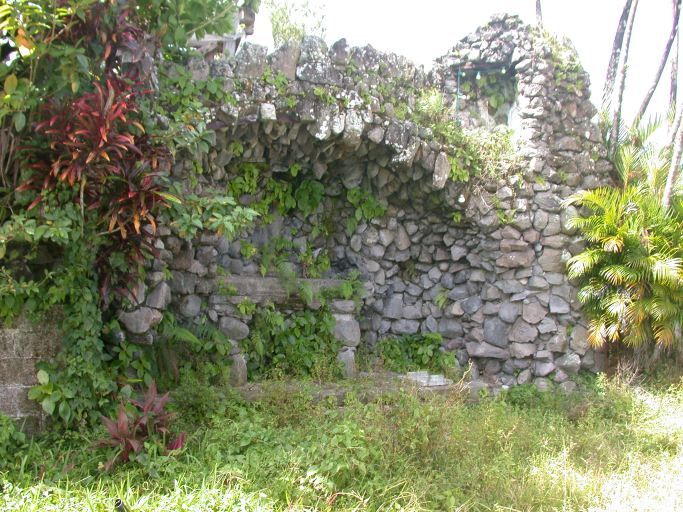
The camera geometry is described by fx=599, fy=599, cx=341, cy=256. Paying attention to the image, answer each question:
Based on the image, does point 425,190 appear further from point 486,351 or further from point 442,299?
point 486,351

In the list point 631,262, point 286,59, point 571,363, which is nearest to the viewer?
point 286,59

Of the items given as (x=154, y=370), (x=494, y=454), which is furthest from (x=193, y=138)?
(x=494, y=454)

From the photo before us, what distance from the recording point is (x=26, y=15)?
371 centimetres

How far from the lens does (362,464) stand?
3.82 meters

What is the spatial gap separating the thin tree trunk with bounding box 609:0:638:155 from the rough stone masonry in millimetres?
307

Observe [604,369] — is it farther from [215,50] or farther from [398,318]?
[215,50]

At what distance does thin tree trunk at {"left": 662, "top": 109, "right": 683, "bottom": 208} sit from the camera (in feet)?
21.8

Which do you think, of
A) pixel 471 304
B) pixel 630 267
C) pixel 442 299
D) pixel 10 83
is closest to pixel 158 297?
pixel 10 83

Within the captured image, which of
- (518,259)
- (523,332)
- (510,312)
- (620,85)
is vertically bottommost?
(523,332)

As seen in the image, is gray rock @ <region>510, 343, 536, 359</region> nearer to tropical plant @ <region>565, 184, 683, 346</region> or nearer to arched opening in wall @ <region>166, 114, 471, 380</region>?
tropical plant @ <region>565, 184, 683, 346</region>

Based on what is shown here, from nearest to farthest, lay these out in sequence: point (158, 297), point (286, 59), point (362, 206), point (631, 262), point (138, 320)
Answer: point (138, 320)
point (158, 297)
point (286, 59)
point (631, 262)
point (362, 206)

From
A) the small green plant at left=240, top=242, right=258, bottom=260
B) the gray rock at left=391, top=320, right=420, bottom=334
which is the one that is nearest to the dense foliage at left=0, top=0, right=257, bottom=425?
the small green plant at left=240, top=242, right=258, bottom=260

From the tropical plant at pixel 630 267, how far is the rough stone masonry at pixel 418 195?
→ 263 mm

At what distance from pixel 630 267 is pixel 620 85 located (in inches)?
118
